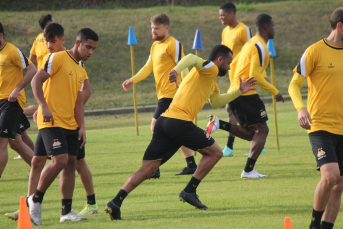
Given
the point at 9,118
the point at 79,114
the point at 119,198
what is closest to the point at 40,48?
the point at 9,118

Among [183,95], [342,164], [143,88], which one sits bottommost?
[143,88]

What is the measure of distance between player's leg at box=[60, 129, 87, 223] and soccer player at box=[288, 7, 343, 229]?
7.74 ft

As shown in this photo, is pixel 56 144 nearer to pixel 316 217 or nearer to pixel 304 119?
pixel 304 119

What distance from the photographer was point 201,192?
7160 mm

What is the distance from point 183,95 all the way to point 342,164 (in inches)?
77.4

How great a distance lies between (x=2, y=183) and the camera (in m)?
8.18

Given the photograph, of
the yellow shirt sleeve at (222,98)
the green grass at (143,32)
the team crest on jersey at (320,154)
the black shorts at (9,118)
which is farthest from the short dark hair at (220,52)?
the green grass at (143,32)

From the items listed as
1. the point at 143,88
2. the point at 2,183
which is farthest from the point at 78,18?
the point at 2,183

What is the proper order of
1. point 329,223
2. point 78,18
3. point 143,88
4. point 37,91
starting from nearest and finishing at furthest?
1. point 329,223
2. point 37,91
3. point 143,88
4. point 78,18

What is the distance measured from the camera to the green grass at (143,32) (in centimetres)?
2534

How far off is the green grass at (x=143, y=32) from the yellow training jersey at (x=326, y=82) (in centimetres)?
1769

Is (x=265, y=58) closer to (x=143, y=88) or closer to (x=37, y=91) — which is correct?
(x=37, y=91)

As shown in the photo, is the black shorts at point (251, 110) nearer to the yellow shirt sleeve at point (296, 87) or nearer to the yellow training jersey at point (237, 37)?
the yellow training jersey at point (237, 37)

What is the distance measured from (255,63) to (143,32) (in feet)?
69.8
